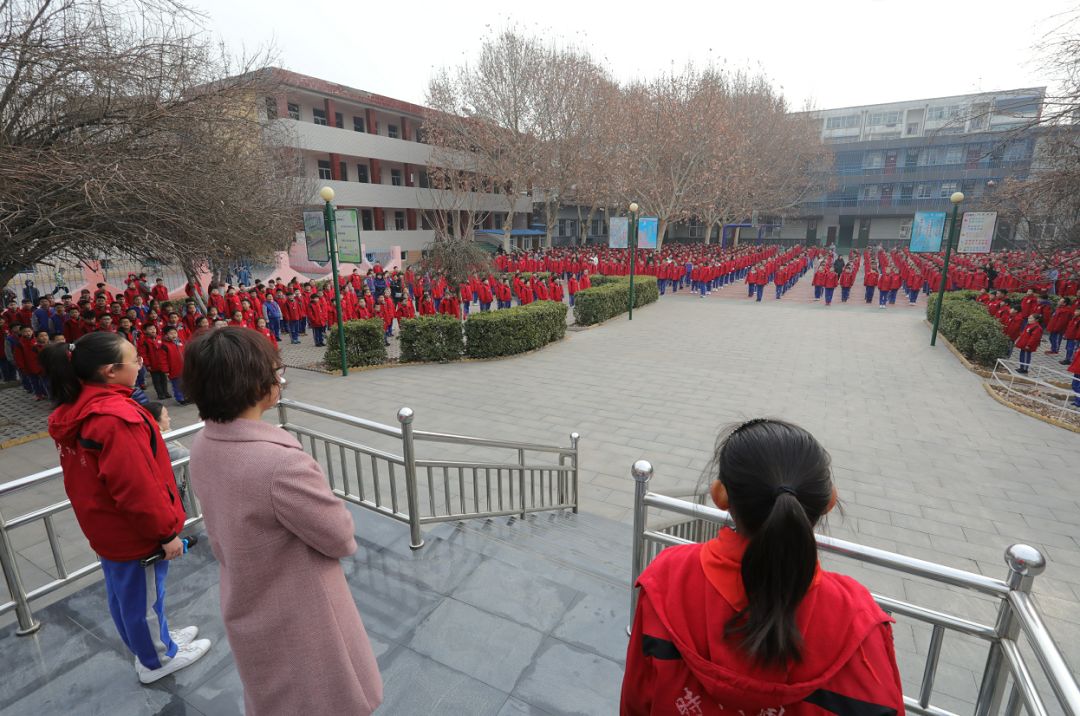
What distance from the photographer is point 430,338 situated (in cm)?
1141

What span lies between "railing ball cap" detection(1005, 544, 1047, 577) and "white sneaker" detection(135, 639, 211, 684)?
3.47 m

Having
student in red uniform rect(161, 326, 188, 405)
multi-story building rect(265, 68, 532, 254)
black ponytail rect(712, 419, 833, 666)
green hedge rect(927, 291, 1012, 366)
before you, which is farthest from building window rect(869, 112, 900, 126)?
black ponytail rect(712, 419, 833, 666)

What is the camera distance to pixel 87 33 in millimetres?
7109

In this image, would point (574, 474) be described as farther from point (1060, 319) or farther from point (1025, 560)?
point (1060, 319)

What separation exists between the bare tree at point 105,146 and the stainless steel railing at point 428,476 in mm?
4198

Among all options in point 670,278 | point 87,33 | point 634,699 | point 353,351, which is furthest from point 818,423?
point 670,278

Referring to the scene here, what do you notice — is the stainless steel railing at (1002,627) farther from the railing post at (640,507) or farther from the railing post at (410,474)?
the railing post at (410,474)

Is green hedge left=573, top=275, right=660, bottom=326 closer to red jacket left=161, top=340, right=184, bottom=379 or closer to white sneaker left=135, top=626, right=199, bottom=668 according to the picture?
red jacket left=161, top=340, right=184, bottom=379

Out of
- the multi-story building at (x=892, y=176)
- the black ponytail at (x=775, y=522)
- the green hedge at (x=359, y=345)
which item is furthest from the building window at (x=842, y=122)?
the black ponytail at (x=775, y=522)

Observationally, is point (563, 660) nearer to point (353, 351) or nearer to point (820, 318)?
point (353, 351)

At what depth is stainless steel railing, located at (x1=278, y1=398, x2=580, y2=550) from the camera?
363cm

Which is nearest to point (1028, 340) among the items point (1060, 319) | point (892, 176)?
point (1060, 319)

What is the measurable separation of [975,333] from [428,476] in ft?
40.4

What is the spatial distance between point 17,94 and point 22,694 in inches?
313
